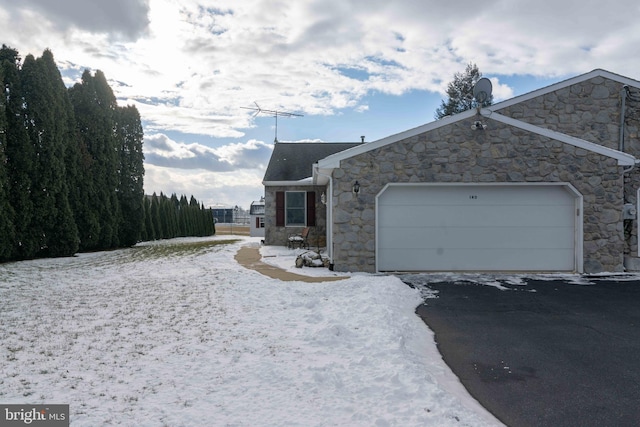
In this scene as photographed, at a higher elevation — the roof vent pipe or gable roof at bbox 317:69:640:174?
the roof vent pipe

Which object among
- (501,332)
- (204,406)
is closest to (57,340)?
(204,406)

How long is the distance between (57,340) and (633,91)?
13569 millimetres

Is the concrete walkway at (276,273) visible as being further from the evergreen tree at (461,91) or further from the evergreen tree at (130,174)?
the evergreen tree at (461,91)

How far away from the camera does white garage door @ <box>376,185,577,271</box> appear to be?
356 inches

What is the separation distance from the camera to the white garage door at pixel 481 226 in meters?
9.04

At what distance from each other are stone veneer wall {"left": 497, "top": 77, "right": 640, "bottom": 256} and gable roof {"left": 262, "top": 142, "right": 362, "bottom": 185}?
8664 millimetres

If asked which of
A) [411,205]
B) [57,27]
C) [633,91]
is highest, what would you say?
[57,27]

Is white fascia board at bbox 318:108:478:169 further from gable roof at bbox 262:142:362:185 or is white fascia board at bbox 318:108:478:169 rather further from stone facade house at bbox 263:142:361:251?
gable roof at bbox 262:142:362:185

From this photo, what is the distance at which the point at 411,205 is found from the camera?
357 inches

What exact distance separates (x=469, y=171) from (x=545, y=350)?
17.9ft

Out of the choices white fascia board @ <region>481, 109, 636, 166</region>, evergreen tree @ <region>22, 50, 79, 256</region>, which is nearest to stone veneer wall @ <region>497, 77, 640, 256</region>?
white fascia board @ <region>481, 109, 636, 166</region>

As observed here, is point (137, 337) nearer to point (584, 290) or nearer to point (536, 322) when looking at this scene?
point (536, 322)

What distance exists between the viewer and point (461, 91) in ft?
102

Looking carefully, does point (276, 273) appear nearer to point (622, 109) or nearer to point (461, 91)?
point (622, 109)
